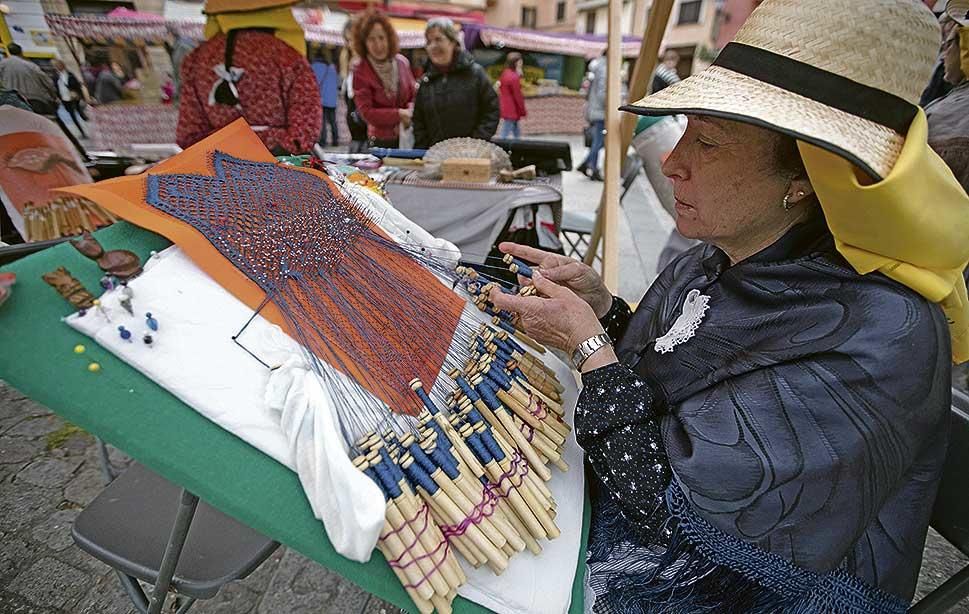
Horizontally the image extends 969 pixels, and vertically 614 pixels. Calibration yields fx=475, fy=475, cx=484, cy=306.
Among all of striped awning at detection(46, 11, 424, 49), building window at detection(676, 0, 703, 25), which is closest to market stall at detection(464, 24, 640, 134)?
striped awning at detection(46, 11, 424, 49)

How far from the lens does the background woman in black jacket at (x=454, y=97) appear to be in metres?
3.52

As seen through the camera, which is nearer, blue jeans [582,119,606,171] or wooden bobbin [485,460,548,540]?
wooden bobbin [485,460,548,540]

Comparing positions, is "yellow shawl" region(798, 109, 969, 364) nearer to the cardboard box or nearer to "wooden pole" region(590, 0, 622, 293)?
"wooden pole" region(590, 0, 622, 293)

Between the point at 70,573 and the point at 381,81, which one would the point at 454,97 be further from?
→ the point at 70,573

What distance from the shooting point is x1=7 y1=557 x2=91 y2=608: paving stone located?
160 cm

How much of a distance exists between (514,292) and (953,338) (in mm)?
941

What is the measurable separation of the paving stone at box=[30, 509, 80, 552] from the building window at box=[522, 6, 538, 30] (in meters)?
32.6

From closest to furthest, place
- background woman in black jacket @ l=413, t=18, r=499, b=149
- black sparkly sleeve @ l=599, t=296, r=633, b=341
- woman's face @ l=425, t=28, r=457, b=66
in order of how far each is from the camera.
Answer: black sparkly sleeve @ l=599, t=296, r=633, b=341 → woman's face @ l=425, t=28, r=457, b=66 → background woman in black jacket @ l=413, t=18, r=499, b=149

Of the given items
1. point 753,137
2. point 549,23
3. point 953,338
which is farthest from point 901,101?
point 549,23

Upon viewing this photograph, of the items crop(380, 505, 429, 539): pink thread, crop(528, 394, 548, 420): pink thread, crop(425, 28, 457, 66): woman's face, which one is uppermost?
crop(425, 28, 457, 66): woman's face

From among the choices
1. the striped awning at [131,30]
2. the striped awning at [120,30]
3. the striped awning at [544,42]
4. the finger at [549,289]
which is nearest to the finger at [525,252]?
the finger at [549,289]

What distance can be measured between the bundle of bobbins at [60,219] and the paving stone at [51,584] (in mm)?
1187

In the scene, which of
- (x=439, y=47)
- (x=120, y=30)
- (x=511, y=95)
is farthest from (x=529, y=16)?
(x=439, y=47)

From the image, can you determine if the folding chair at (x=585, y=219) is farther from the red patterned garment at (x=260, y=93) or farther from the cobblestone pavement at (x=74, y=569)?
the cobblestone pavement at (x=74, y=569)
